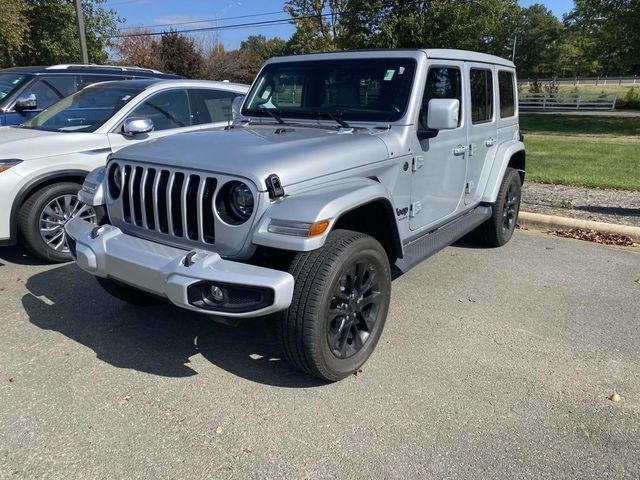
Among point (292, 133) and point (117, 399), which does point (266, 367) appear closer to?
point (117, 399)

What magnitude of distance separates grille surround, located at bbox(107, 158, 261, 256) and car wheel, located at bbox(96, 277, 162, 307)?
0.62 metres

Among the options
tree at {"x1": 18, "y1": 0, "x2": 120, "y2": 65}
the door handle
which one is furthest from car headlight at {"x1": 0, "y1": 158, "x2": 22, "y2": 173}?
tree at {"x1": 18, "y1": 0, "x2": 120, "y2": 65}

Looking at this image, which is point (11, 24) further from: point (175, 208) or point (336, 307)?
point (336, 307)

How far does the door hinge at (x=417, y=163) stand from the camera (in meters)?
3.90

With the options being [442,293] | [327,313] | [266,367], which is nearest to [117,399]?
[266,367]

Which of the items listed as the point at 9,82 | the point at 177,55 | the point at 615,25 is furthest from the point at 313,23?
the point at 9,82

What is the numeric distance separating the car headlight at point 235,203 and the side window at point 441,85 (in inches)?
65.9

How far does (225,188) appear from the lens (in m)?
2.91

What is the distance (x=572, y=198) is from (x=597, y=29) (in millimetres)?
20746

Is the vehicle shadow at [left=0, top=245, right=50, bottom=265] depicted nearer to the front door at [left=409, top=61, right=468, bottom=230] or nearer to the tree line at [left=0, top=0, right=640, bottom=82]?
the front door at [left=409, top=61, right=468, bottom=230]

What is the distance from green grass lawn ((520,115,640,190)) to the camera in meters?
9.37

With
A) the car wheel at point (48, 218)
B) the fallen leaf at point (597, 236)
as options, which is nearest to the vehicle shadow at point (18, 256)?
the car wheel at point (48, 218)

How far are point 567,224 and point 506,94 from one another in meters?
1.90

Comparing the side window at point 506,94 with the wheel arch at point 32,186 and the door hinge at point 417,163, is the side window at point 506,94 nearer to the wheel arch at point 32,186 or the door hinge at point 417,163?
the door hinge at point 417,163
